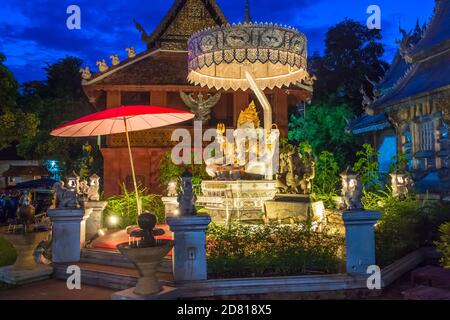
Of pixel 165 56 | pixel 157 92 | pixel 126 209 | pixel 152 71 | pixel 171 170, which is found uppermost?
pixel 165 56

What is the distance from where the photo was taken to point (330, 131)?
24.9 metres

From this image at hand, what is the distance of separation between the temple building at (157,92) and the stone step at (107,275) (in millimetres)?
12218

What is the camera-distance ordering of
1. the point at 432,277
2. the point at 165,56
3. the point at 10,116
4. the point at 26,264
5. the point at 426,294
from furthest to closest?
the point at 165,56 → the point at 10,116 → the point at 26,264 → the point at 432,277 → the point at 426,294

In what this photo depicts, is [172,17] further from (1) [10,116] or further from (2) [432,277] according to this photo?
(2) [432,277]

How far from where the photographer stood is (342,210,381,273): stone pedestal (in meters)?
6.64

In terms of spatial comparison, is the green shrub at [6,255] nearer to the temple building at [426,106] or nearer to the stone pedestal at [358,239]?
the stone pedestal at [358,239]

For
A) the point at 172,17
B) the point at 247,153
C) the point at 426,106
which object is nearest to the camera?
the point at 247,153

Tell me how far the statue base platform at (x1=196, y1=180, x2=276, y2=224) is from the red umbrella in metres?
2.26

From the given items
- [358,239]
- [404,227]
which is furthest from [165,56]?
[358,239]

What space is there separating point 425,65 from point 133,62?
13.9 metres

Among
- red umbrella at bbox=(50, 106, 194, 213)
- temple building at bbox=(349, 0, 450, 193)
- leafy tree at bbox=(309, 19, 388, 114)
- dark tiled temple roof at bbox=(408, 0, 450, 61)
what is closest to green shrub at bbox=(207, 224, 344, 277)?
red umbrella at bbox=(50, 106, 194, 213)

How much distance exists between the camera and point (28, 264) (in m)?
7.77

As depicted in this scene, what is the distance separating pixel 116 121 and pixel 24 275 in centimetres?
415

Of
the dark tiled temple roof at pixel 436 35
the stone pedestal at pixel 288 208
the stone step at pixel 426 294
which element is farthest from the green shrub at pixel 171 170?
the stone step at pixel 426 294
